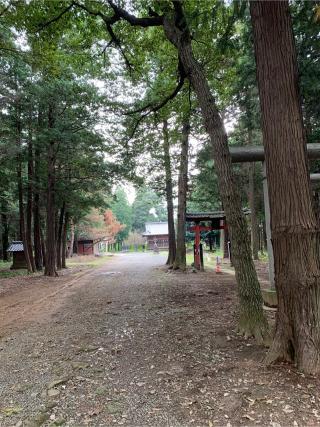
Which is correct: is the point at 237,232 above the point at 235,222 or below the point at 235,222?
below

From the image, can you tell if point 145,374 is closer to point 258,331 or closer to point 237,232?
point 258,331

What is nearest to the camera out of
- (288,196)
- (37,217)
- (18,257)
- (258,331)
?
(288,196)

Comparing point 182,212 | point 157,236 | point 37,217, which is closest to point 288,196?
point 182,212

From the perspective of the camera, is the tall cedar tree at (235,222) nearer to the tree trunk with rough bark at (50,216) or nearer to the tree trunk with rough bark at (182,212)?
the tree trunk with rough bark at (182,212)

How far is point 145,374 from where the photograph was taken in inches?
129

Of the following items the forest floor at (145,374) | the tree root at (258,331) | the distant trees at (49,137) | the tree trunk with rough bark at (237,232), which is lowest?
the forest floor at (145,374)

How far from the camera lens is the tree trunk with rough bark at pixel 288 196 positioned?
2996 mm

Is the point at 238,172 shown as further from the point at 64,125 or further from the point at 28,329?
the point at 28,329

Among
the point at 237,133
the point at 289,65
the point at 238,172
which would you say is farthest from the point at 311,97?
the point at 238,172

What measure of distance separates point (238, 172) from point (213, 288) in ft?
34.9

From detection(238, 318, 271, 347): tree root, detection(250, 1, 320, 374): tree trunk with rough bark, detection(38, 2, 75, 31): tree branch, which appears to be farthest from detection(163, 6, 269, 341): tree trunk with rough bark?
detection(38, 2, 75, 31): tree branch

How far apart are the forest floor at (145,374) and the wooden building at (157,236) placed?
4161 centimetres

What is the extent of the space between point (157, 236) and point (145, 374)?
1782 inches

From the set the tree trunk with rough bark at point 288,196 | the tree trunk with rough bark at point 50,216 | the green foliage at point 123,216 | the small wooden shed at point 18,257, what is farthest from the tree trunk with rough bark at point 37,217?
the green foliage at point 123,216
